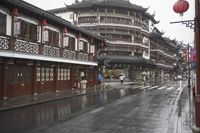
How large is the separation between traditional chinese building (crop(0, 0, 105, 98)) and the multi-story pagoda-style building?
26450mm

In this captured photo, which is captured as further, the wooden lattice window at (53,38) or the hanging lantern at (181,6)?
the wooden lattice window at (53,38)

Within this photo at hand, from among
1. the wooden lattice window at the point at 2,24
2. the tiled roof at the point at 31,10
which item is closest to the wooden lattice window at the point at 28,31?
the tiled roof at the point at 31,10

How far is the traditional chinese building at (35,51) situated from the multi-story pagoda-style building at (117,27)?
86.8 feet

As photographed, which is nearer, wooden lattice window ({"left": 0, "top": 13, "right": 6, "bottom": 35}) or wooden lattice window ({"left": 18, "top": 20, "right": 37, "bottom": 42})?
wooden lattice window ({"left": 0, "top": 13, "right": 6, "bottom": 35})

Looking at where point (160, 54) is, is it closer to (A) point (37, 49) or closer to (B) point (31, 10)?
(A) point (37, 49)

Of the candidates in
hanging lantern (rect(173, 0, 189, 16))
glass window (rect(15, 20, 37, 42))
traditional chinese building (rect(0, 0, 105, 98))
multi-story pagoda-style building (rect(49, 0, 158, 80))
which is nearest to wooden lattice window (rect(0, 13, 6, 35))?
traditional chinese building (rect(0, 0, 105, 98))

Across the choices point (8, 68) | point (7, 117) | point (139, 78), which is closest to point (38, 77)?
point (8, 68)

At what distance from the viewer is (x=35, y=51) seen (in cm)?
2358

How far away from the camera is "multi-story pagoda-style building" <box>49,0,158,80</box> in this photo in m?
61.3

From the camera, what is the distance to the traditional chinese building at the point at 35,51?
66.8 feet

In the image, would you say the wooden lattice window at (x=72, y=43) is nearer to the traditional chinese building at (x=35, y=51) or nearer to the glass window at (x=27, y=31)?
the traditional chinese building at (x=35, y=51)

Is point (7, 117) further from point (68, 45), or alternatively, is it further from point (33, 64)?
Result: point (68, 45)

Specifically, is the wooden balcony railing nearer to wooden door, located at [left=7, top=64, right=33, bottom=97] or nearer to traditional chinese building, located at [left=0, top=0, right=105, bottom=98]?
traditional chinese building, located at [left=0, top=0, right=105, bottom=98]

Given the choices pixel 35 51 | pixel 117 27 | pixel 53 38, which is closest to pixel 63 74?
pixel 53 38
